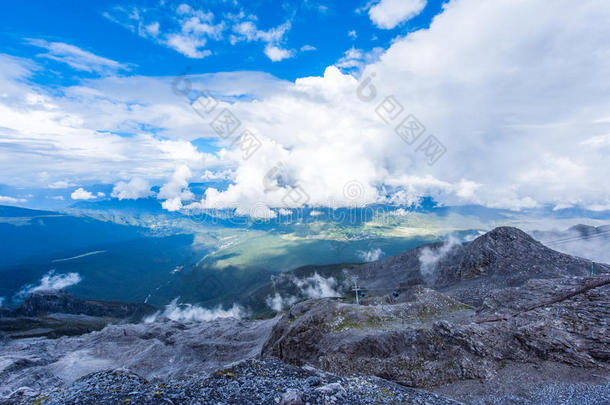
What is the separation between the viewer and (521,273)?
67.7 metres

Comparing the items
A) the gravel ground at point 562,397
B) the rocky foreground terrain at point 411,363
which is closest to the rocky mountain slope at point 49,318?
the rocky foreground terrain at point 411,363

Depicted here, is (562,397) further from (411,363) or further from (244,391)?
(244,391)

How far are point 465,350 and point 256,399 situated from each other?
886 inches

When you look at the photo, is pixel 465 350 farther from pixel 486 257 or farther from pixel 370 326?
pixel 486 257

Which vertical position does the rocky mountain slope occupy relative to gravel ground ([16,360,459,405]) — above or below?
below

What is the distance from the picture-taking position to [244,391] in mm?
17953

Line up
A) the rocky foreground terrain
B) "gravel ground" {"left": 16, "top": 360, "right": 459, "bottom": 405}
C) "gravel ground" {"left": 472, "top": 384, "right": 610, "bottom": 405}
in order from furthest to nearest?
the rocky foreground terrain → "gravel ground" {"left": 472, "top": 384, "right": 610, "bottom": 405} → "gravel ground" {"left": 16, "top": 360, "right": 459, "bottom": 405}

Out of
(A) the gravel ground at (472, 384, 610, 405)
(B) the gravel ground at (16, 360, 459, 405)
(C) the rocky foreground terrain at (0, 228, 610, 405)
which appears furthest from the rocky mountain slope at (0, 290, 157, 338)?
(A) the gravel ground at (472, 384, 610, 405)

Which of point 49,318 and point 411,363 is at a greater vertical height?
point 411,363

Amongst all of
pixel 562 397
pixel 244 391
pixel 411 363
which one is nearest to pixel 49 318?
pixel 244 391

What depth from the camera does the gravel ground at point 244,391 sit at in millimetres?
15883

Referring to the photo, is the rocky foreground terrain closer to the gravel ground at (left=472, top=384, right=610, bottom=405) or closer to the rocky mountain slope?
the gravel ground at (left=472, top=384, right=610, bottom=405)

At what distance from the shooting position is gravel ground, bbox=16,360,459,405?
1588cm

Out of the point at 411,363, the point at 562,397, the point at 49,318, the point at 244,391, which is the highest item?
the point at 244,391
